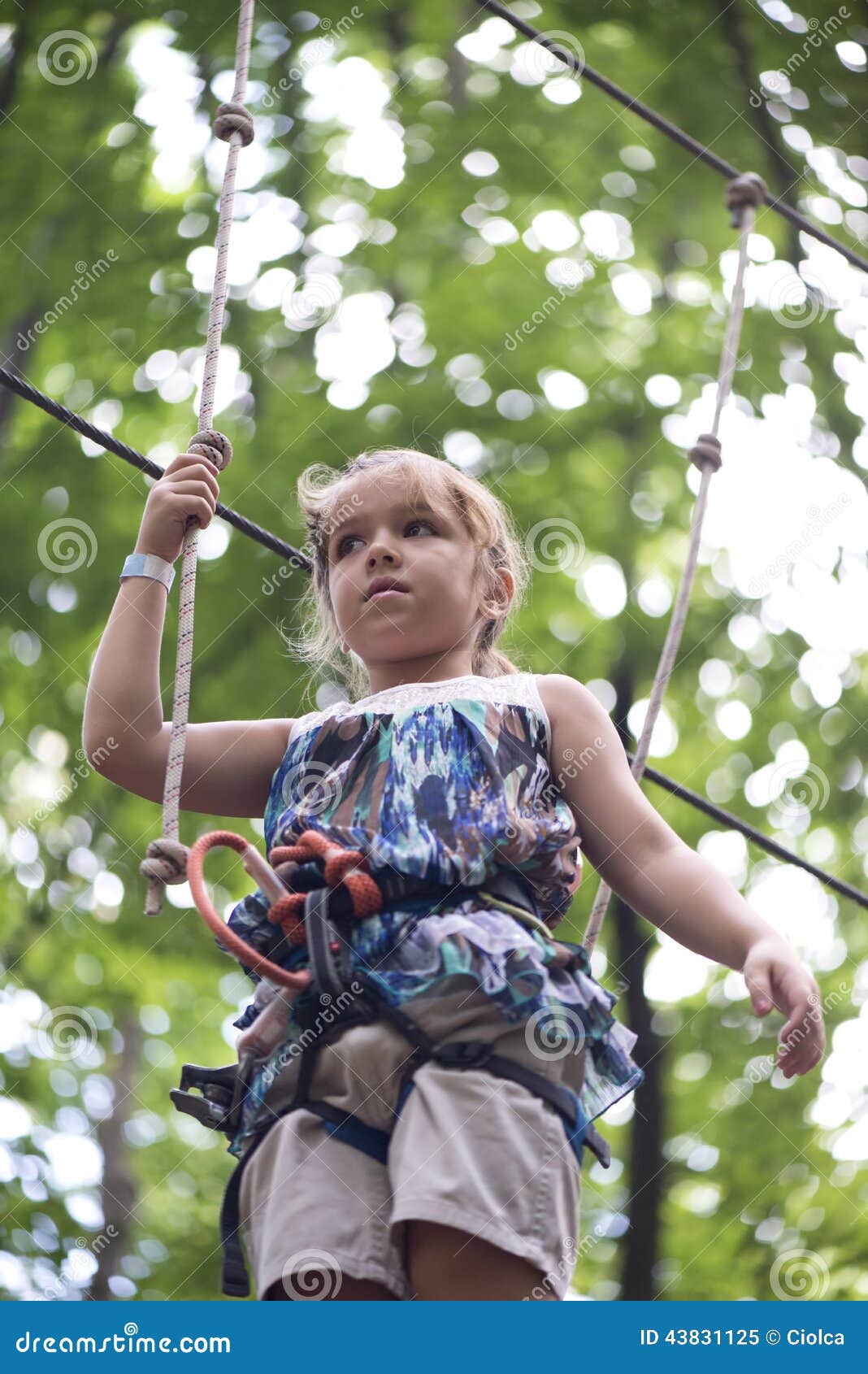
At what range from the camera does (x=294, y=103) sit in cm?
541

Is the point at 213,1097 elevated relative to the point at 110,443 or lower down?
lower down

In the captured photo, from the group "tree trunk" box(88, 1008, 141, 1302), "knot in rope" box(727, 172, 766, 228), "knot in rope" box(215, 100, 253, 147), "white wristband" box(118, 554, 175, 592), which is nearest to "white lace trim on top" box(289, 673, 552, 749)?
"white wristband" box(118, 554, 175, 592)

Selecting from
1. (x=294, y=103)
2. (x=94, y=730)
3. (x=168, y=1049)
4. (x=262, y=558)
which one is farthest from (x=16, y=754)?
(x=94, y=730)

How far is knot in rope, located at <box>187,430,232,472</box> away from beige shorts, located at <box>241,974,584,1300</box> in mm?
817

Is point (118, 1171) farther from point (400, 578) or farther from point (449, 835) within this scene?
point (449, 835)

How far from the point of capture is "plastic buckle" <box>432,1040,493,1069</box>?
4.91 feet

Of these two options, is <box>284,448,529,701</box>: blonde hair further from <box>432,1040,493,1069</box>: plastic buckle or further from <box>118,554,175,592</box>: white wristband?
<box>432,1040,493,1069</box>: plastic buckle

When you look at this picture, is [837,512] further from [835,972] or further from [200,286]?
[200,286]

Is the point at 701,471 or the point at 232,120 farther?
the point at 701,471

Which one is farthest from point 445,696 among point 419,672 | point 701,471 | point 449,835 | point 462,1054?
point 701,471

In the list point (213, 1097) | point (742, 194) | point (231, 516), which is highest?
point (742, 194)

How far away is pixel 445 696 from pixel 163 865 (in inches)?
16.7

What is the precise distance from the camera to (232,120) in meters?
2.18

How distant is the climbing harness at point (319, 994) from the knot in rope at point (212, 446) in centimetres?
57
